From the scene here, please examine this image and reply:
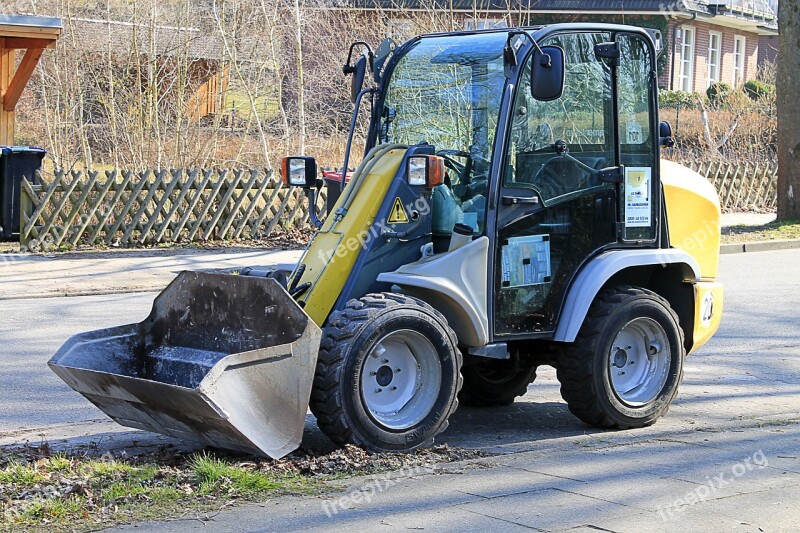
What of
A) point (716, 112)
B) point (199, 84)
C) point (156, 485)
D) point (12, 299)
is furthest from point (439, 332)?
point (716, 112)

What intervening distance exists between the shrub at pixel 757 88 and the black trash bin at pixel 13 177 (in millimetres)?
28802

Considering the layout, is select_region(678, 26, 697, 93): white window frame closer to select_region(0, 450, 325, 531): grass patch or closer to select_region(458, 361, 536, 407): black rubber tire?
select_region(458, 361, 536, 407): black rubber tire

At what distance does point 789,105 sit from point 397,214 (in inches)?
713

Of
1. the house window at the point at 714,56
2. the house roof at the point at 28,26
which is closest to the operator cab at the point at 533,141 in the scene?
the house roof at the point at 28,26

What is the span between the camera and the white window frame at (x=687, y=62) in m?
44.5

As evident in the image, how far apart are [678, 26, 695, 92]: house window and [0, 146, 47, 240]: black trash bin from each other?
105 ft

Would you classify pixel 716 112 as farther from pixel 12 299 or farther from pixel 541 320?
pixel 541 320

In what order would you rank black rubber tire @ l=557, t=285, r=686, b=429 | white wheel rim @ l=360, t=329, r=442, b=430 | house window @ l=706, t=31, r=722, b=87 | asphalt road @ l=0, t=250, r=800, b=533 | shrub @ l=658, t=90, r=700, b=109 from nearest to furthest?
asphalt road @ l=0, t=250, r=800, b=533
white wheel rim @ l=360, t=329, r=442, b=430
black rubber tire @ l=557, t=285, r=686, b=429
shrub @ l=658, t=90, r=700, b=109
house window @ l=706, t=31, r=722, b=87

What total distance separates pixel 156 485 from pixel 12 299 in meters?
8.70

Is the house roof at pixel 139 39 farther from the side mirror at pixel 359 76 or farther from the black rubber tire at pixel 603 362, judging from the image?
the black rubber tire at pixel 603 362

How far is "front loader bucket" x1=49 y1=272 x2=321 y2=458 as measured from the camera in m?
5.79

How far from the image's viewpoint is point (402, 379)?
6543mm

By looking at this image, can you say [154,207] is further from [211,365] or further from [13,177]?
[211,365]

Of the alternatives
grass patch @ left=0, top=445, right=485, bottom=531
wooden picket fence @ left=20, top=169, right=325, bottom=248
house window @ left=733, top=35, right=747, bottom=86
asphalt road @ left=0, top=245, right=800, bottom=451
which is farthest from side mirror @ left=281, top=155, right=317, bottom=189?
house window @ left=733, top=35, right=747, bottom=86
